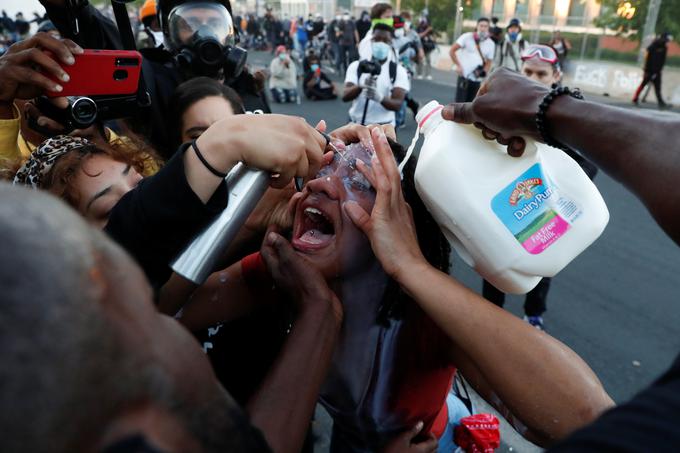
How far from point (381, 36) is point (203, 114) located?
14.4 ft

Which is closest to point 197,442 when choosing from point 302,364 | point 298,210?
point 302,364

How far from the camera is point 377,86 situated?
5.51 metres

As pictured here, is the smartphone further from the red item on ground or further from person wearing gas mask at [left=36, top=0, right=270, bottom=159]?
the red item on ground

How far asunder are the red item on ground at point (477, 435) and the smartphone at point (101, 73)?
163 centimetres

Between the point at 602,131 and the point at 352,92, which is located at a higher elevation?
the point at 602,131

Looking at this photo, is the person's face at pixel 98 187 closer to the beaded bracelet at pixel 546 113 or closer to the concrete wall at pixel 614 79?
the beaded bracelet at pixel 546 113

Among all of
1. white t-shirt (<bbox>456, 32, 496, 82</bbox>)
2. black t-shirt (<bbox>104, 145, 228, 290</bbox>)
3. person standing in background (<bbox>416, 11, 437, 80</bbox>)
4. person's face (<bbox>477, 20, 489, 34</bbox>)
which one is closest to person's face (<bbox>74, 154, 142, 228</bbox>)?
black t-shirt (<bbox>104, 145, 228, 290</bbox>)

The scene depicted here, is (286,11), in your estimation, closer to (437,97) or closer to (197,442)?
(437,97)

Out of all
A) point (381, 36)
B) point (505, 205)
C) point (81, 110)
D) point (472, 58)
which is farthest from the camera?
point (472, 58)

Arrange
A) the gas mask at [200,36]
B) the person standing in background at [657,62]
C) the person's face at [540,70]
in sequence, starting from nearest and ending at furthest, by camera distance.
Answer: the gas mask at [200,36] < the person's face at [540,70] < the person standing in background at [657,62]

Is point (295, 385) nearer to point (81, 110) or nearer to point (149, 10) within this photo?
point (81, 110)

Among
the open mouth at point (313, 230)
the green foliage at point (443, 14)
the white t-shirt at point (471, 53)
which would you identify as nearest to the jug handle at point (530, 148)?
the open mouth at point (313, 230)

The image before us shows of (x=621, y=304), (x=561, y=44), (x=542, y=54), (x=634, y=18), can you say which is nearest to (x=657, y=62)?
(x=634, y=18)

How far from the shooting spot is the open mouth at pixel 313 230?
1466 mm
